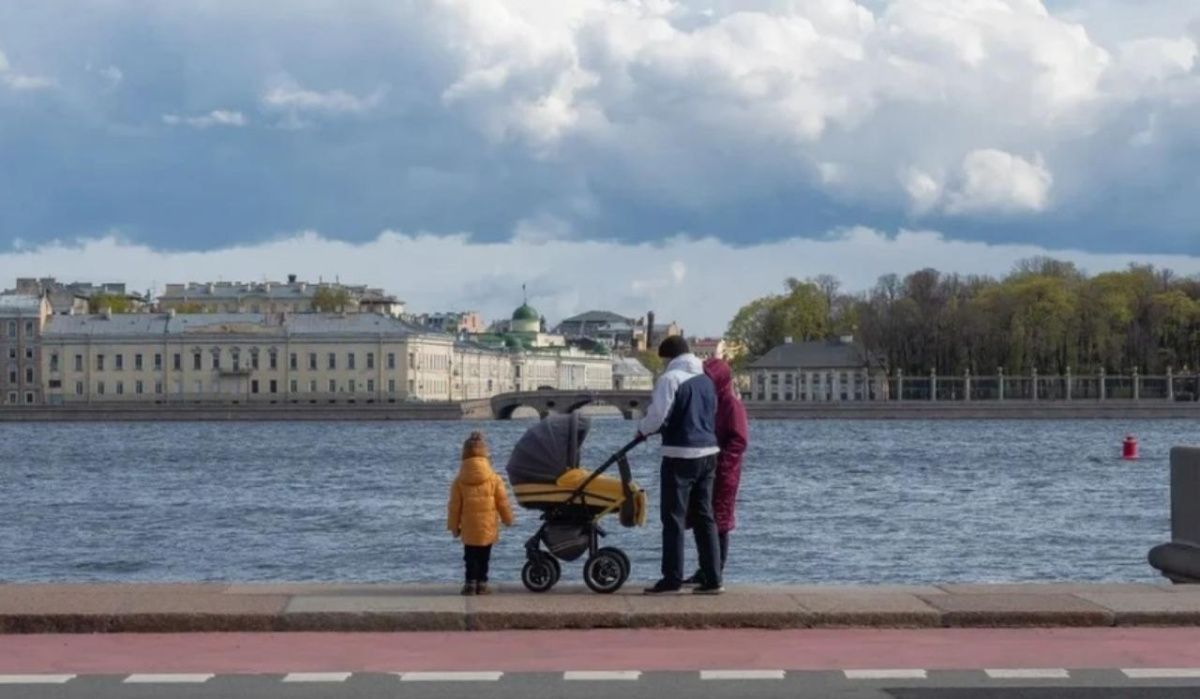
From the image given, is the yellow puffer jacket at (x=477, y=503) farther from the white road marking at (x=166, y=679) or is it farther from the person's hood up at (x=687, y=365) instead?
the white road marking at (x=166, y=679)

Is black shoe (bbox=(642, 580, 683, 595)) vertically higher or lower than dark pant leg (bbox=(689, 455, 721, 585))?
lower

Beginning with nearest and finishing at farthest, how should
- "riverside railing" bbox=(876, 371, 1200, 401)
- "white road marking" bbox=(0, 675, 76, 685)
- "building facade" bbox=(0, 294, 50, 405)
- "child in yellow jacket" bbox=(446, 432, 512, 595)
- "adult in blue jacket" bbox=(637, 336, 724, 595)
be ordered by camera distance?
"white road marking" bbox=(0, 675, 76, 685) < "adult in blue jacket" bbox=(637, 336, 724, 595) < "child in yellow jacket" bbox=(446, 432, 512, 595) < "riverside railing" bbox=(876, 371, 1200, 401) < "building facade" bbox=(0, 294, 50, 405)

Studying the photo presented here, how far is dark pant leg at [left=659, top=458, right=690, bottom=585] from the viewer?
51.4 ft

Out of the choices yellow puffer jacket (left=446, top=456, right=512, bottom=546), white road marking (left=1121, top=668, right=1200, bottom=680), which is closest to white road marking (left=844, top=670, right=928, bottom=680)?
white road marking (left=1121, top=668, right=1200, bottom=680)

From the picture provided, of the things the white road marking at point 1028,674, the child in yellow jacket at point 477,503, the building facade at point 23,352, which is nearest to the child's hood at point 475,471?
the child in yellow jacket at point 477,503

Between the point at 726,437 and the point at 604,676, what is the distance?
4.32 m

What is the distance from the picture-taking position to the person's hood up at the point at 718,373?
16281 millimetres

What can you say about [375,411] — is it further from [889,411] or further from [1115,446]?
[1115,446]

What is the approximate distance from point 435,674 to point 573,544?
141 inches

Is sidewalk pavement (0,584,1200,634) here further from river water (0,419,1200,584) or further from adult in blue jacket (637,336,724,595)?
river water (0,419,1200,584)

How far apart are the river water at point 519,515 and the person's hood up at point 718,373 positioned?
14.9 meters

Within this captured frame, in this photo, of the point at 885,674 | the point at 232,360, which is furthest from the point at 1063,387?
the point at 885,674

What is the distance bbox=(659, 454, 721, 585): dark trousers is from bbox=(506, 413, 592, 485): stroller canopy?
0.72 m

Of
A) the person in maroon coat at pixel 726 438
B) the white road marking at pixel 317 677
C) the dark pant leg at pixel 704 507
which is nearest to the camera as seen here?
the white road marking at pixel 317 677
